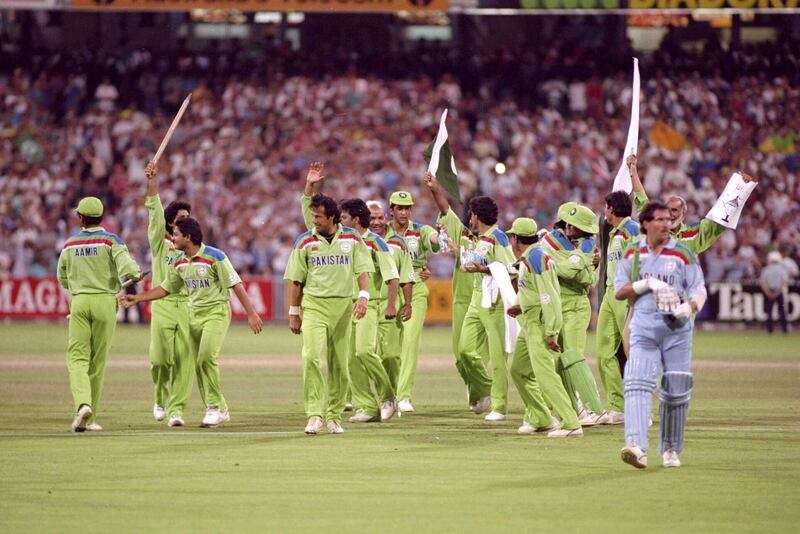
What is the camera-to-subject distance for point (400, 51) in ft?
134

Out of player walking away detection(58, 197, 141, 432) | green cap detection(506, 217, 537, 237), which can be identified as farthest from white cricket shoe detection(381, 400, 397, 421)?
player walking away detection(58, 197, 141, 432)

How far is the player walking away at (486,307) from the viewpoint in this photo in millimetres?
15727

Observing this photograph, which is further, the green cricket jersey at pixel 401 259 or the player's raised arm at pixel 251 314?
the green cricket jersey at pixel 401 259

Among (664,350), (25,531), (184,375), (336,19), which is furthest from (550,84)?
(25,531)

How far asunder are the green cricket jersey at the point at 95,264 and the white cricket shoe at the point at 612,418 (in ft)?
16.5

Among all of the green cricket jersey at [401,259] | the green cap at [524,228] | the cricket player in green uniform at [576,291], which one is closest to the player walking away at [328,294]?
the green cap at [524,228]

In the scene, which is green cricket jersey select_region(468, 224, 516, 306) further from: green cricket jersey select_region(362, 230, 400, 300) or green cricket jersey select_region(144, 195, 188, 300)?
green cricket jersey select_region(144, 195, 188, 300)

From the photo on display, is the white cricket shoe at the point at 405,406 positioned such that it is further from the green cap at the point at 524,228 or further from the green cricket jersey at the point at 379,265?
the green cap at the point at 524,228

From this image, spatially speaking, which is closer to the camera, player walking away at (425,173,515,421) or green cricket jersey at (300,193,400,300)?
green cricket jersey at (300,193,400,300)

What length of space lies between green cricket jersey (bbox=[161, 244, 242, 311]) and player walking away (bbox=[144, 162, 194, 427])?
9.6 inches

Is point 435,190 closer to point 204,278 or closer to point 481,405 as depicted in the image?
point 481,405

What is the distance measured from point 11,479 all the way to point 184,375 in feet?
14.6

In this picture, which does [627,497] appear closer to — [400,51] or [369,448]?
[369,448]

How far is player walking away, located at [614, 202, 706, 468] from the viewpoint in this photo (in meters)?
11.3
